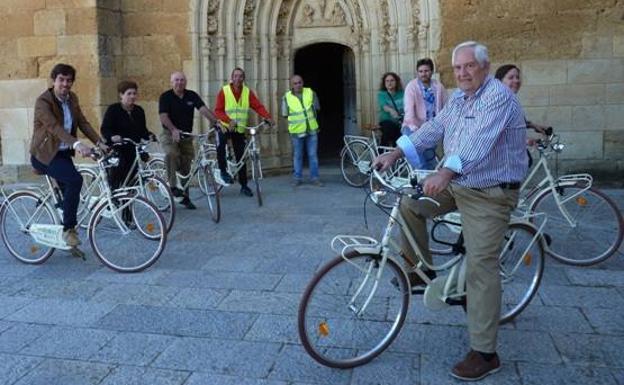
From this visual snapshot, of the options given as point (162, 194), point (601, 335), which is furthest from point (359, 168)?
point (601, 335)

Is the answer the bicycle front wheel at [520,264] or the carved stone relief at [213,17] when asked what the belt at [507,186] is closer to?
the bicycle front wheel at [520,264]

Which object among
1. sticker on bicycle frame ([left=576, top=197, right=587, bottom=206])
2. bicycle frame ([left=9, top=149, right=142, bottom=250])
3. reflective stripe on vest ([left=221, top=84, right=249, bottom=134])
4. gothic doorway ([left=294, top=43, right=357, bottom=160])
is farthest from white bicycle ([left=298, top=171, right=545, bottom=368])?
gothic doorway ([left=294, top=43, right=357, bottom=160])

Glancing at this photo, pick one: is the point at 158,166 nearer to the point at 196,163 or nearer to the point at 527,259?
the point at 196,163

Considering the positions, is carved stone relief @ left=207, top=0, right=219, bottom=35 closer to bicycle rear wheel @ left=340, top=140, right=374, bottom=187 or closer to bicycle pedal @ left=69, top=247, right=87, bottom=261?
bicycle rear wheel @ left=340, top=140, right=374, bottom=187

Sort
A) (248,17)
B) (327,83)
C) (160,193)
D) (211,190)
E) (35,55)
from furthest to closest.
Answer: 1. (327,83)
2. (248,17)
3. (35,55)
4. (211,190)
5. (160,193)

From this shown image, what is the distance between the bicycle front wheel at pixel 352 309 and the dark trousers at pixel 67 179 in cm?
299

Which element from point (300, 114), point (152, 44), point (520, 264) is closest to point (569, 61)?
A: point (300, 114)

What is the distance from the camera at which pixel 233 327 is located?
4129 mm

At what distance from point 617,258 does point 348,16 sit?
21.2 feet

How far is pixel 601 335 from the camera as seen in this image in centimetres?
389

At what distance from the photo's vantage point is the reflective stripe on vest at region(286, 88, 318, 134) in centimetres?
952

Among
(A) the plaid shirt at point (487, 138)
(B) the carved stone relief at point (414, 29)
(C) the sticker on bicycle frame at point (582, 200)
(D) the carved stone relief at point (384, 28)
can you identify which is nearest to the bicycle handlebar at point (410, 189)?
(A) the plaid shirt at point (487, 138)

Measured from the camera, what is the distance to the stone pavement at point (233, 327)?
3.45 m

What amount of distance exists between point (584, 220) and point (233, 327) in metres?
3.08
